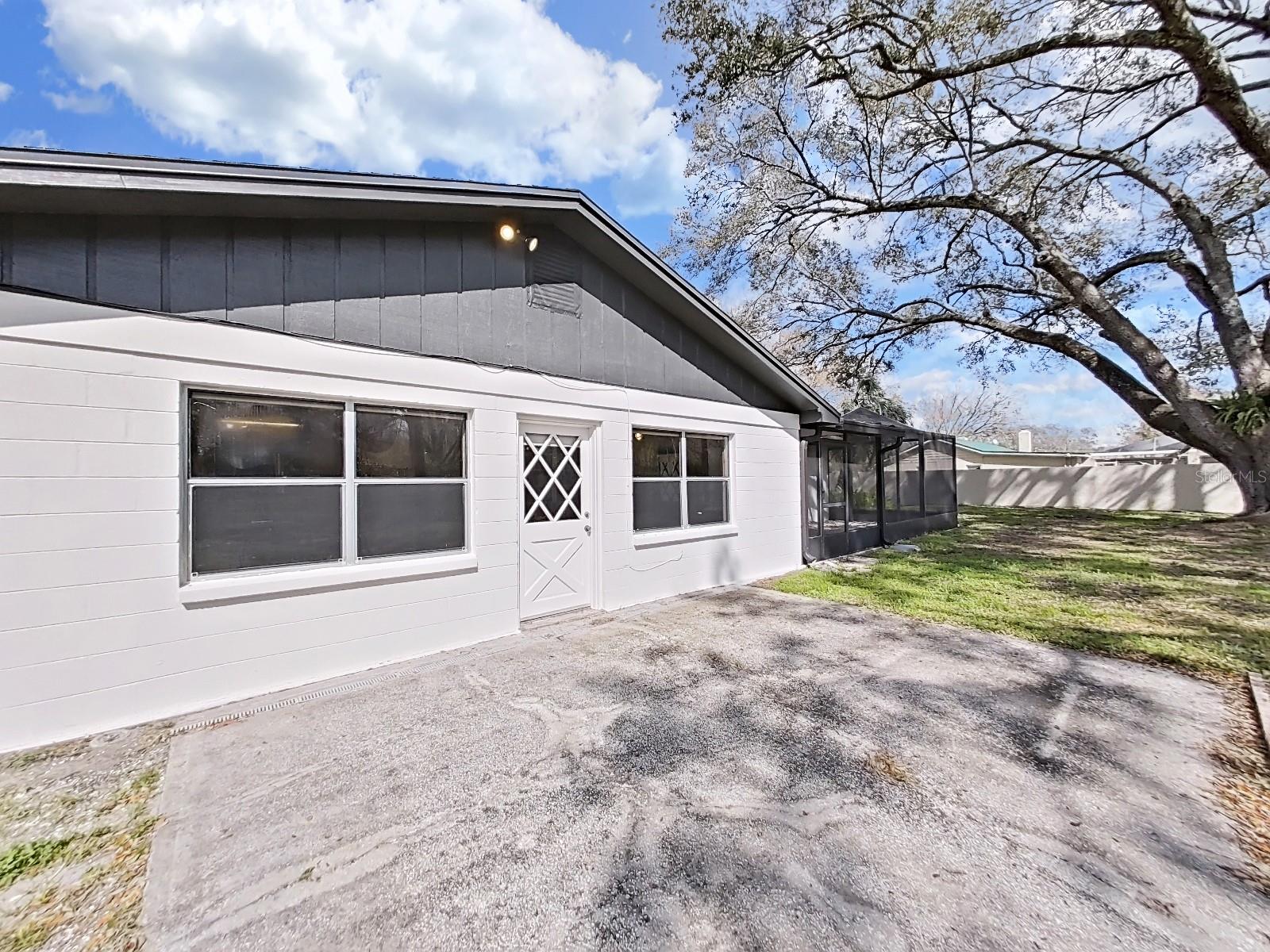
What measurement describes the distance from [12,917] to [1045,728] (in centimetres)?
513

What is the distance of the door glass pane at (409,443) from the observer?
4.61 meters

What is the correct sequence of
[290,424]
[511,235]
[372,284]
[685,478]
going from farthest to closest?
[685,478] < [511,235] < [372,284] < [290,424]

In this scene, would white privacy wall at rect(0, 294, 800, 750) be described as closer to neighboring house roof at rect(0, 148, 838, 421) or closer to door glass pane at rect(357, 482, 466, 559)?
door glass pane at rect(357, 482, 466, 559)

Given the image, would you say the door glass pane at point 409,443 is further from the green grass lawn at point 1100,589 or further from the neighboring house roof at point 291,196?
the green grass lawn at point 1100,589

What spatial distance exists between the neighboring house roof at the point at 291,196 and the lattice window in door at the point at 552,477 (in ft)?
7.51

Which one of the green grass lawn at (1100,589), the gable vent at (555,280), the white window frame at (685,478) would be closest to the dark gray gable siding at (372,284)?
the gable vent at (555,280)

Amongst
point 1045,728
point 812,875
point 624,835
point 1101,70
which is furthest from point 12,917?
point 1101,70

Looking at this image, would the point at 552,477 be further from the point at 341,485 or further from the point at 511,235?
the point at 511,235

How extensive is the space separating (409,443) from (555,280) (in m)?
2.48

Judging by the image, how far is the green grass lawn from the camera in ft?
16.9

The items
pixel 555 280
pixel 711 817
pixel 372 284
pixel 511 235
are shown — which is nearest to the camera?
pixel 711 817

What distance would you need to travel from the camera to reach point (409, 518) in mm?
4848

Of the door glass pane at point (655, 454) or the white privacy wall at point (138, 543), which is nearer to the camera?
the white privacy wall at point (138, 543)

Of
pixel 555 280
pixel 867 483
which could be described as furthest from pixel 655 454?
pixel 867 483
